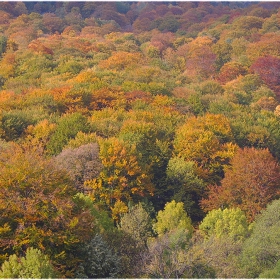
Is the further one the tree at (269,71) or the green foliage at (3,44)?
the green foliage at (3,44)

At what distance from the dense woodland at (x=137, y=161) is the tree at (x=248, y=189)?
4.3 inches

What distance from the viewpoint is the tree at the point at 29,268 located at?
22141 mm

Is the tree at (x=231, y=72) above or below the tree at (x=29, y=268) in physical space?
below

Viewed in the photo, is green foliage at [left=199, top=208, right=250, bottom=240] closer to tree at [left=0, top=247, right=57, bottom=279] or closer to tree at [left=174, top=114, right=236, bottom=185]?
tree at [left=174, top=114, right=236, bottom=185]

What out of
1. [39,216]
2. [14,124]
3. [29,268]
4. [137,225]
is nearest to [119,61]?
[14,124]

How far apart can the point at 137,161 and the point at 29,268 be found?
2313 cm

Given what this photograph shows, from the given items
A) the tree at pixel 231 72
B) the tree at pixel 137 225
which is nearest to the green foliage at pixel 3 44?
the tree at pixel 231 72

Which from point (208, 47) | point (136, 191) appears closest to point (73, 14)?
point (208, 47)

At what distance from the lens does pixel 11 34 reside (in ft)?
374

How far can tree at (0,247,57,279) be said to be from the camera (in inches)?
872

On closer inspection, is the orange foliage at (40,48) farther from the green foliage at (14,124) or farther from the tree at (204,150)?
the tree at (204,150)

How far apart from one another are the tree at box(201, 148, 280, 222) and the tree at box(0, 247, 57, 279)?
76.7ft

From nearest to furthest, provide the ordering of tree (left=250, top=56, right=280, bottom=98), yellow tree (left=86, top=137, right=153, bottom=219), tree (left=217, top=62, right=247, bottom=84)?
yellow tree (left=86, top=137, right=153, bottom=219) → tree (left=250, top=56, right=280, bottom=98) → tree (left=217, top=62, right=247, bottom=84)

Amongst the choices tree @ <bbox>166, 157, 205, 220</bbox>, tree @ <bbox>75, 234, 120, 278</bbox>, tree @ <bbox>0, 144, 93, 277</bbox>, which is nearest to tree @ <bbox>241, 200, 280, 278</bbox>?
tree @ <bbox>75, 234, 120, 278</bbox>
